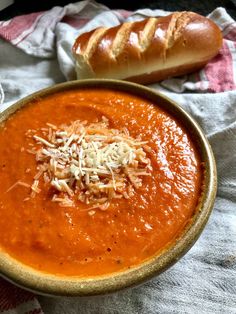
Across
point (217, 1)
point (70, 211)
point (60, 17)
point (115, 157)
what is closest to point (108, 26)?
point (60, 17)

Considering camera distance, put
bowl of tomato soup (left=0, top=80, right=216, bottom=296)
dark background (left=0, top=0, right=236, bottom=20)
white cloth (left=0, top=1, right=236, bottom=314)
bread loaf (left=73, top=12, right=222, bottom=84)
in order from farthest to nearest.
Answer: dark background (left=0, top=0, right=236, bottom=20), bread loaf (left=73, top=12, right=222, bottom=84), white cloth (left=0, top=1, right=236, bottom=314), bowl of tomato soup (left=0, top=80, right=216, bottom=296)

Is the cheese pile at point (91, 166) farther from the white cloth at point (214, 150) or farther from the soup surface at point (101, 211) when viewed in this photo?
the white cloth at point (214, 150)

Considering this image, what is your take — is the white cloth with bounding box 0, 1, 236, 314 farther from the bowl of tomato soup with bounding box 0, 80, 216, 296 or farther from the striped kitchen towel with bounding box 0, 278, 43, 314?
the bowl of tomato soup with bounding box 0, 80, 216, 296

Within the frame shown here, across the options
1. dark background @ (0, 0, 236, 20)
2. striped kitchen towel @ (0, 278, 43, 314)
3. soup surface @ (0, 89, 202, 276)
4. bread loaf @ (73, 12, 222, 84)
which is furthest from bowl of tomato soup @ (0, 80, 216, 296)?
dark background @ (0, 0, 236, 20)

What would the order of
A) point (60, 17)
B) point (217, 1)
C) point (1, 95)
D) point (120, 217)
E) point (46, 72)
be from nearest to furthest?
point (120, 217) < point (1, 95) < point (46, 72) < point (60, 17) < point (217, 1)

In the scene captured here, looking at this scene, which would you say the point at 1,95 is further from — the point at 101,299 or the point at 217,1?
the point at 217,1

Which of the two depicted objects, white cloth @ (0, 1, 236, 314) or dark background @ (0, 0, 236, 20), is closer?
white cloth @ (0, 1, 236, 314)
